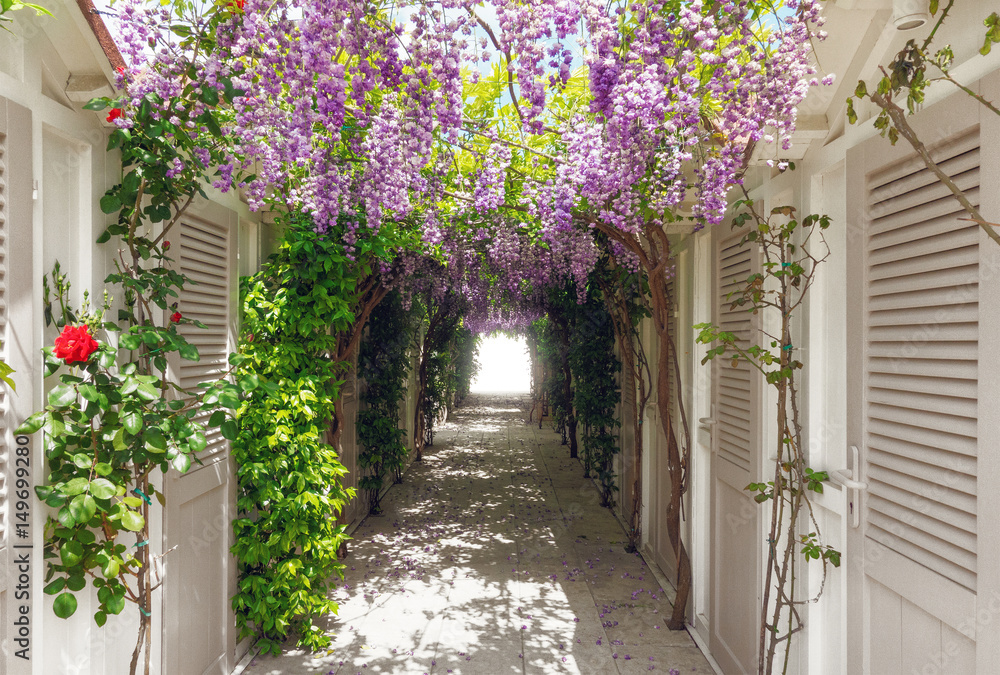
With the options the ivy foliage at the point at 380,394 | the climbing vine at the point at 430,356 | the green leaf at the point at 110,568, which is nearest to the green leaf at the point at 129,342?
the green leaf at the point at 110,568

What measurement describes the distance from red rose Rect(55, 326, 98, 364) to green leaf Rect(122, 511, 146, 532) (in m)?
0.44

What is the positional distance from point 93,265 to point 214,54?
761 mm

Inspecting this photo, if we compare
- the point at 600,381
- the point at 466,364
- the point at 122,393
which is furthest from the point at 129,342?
the point at 466,364

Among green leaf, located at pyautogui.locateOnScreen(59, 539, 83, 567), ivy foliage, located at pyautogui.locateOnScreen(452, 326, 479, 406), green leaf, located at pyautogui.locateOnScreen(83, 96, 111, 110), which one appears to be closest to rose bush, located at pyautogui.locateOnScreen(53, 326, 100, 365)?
green leaf, located at pyautogui.locateOnScreen(59, 539, 83, 567)

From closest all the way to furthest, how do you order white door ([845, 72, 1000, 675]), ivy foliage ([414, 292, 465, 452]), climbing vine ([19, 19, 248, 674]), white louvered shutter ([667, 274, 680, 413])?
white door ([845, 72, 1000, 675])
climbing vine ([19, 19, 248, 674])
white louvered shutter ([667, 274, 680, 413])
ivy foliage ([414, 292, 465, 452])

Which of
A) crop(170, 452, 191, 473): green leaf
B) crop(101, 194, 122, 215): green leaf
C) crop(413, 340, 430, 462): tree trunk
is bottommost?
crop(413, 340, 430, 462): tree trunk

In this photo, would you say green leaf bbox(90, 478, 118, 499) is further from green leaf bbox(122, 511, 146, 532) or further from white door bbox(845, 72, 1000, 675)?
white door bbox(845, 72, 1000, 675)

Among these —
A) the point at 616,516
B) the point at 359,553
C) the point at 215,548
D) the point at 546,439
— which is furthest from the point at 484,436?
the point at 215,548

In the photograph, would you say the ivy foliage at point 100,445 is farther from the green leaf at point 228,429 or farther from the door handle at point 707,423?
the door handle at point 707,423

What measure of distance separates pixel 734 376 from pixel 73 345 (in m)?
2.55

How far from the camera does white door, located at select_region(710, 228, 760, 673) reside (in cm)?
263

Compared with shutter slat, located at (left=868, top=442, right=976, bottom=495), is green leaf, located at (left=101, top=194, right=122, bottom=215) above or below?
above

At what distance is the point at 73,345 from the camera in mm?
1651

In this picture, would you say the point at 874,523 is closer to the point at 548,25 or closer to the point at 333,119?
the point at 548,25
